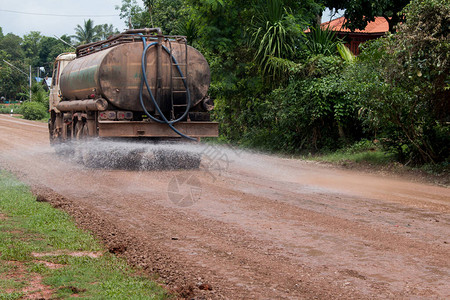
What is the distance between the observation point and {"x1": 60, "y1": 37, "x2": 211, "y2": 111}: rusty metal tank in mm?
14109

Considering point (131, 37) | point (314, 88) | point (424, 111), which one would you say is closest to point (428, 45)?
point (424, 111)

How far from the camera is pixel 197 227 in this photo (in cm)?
761

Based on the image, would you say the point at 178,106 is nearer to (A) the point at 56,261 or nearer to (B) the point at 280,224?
(B) the point at 280,224

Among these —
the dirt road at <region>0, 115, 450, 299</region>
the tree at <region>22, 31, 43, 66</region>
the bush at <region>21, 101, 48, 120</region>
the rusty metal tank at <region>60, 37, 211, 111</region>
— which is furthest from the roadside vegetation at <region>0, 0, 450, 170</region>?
the tree at <region>22, 31, 43, 66</region>

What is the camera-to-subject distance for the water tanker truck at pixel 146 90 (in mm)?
14148

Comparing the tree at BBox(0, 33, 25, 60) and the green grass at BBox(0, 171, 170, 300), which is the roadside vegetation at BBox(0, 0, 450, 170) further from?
the tree at BBox(0, 33, 25, 60)

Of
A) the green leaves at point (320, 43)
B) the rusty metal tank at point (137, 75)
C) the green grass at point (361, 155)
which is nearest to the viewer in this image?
the rusty metal tank at point (137, 75)

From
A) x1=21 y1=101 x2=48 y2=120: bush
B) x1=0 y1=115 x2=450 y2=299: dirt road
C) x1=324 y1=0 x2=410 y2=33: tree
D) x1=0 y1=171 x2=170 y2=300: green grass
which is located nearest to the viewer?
x1=0 y1=171 x2=170 y2=300: green grass

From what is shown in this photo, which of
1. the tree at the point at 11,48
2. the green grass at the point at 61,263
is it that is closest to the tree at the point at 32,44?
the tree at the point at 11,48

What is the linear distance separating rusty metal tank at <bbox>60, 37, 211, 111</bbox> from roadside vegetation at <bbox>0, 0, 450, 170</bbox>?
167 inches

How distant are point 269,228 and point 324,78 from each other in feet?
38.3

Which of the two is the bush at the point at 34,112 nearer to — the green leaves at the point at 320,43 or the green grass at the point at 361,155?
the green leaves at the point at 320,43

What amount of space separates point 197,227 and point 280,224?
117cm

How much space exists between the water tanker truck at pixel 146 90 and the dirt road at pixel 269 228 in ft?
4.41
